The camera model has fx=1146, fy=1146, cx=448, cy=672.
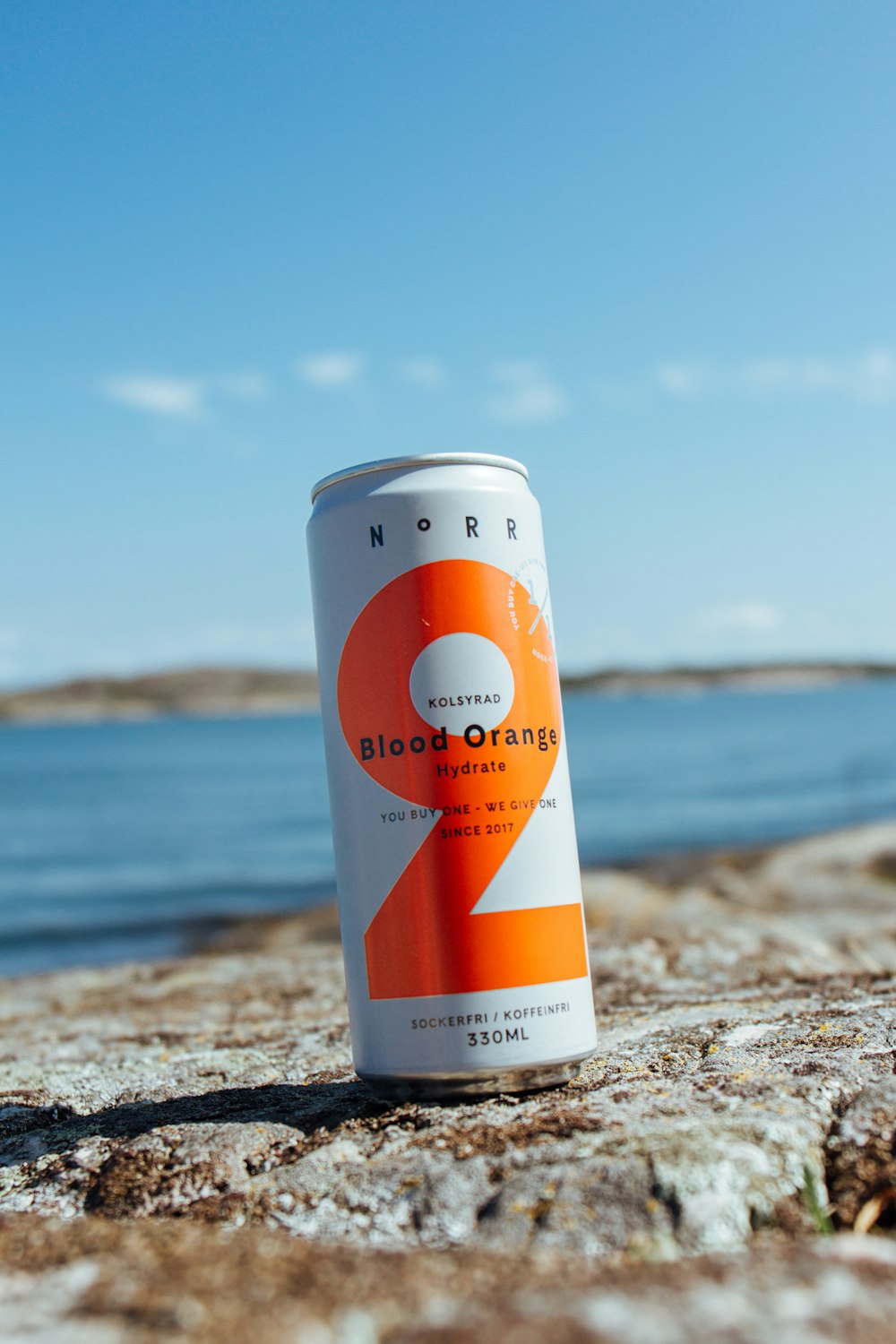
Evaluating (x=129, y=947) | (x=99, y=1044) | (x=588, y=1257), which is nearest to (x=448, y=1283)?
(x=588, y=1257)

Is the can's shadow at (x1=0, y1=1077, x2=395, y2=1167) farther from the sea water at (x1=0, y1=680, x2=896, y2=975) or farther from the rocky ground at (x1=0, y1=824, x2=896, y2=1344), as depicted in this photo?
the sea water at (x1=0, y1=680, x2=896, y2=975)

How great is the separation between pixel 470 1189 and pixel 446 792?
758mm

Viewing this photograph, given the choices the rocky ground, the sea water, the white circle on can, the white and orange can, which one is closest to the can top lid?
the white and orange can

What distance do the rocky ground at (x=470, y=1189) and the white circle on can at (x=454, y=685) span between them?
80 cm

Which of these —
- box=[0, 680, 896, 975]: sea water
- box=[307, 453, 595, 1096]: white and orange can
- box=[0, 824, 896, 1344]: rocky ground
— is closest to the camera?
box=[0, 824, 896, 1344]: rocky ground

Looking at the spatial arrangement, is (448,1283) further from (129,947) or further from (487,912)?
(129,947)

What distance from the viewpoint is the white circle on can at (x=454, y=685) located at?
2.39 metres

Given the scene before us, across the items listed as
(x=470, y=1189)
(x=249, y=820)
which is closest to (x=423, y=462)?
(x=470, y=1189)

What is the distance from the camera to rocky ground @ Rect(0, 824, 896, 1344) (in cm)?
140

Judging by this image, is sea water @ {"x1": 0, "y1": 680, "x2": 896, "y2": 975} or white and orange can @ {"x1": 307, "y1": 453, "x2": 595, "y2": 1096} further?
sea water @ {"x1": 0, "y1": 680, "x2": 896, "y2": 975}

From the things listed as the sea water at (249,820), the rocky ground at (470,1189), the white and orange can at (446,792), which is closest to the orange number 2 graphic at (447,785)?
the white and orange can at (446,792)

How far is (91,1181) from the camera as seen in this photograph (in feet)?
7.45

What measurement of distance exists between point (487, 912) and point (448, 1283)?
92cm

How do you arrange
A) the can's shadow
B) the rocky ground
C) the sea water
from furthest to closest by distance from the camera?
1. the sea water
2. the can's shadow
3. the rocky ground
